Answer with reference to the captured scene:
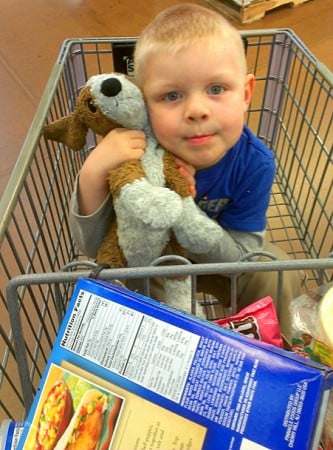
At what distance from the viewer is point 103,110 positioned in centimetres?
71

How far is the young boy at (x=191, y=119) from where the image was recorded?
2.32 feet

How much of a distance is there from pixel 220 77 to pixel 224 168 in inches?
7.7

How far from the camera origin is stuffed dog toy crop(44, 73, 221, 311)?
67 cm

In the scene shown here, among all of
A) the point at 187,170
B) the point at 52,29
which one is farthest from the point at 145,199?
the point at 52,29

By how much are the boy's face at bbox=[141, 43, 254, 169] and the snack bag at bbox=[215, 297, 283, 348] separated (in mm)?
261

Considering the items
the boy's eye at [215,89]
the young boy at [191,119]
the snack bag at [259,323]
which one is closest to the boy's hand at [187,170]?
the young boy at [191,119]

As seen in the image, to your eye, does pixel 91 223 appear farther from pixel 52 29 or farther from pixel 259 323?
pixel 52 29

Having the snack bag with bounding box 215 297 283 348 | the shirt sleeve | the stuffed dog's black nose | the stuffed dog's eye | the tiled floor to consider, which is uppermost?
the tiled floor

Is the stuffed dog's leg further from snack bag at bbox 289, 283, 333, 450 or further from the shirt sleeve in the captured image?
snack bag at bbox 289, 283, 333, 450

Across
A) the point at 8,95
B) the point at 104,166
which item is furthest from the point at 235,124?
the point at 8,95

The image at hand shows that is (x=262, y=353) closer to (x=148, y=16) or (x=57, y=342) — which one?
(x=57, y=342)

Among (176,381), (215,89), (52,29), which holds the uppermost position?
(52,29)

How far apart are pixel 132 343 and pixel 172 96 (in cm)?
38

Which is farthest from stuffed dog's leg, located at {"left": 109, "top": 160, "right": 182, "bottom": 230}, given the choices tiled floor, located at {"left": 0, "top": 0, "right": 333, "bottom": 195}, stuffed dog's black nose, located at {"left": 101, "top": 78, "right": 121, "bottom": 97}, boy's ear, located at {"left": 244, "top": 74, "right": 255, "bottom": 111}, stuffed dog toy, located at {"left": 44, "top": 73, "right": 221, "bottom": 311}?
tiled floor, located at {"left": 0, "top": 0, "right": 333, "bottom": 195}
